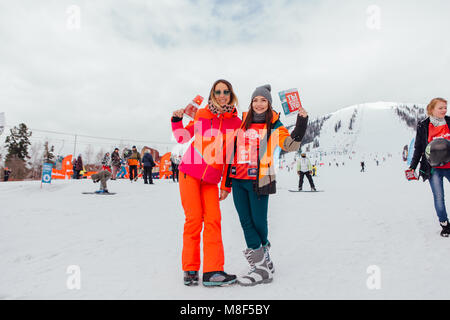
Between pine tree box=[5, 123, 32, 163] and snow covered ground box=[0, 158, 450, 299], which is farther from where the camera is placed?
pine tree box=[5, 123, 32, 163]

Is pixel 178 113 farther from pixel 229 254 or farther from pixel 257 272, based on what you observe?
pixel 229 254

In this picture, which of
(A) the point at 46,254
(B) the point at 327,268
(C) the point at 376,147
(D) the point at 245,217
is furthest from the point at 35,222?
(C) the point at 376,147

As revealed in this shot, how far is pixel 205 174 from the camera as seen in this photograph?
266 centimetres

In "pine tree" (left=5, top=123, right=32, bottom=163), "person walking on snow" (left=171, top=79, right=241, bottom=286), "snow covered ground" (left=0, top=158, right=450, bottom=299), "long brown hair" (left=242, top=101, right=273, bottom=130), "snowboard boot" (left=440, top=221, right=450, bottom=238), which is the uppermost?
"pine tree" (left=5, top=123, right=32, bottom=163)

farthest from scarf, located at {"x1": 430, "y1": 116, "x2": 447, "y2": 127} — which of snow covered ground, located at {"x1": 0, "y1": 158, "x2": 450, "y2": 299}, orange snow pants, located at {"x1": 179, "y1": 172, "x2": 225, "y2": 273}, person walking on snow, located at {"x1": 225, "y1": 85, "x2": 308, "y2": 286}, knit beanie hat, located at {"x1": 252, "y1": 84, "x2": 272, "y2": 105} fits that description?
orange snow pants, located at {"x1": 179, "y1": 172, "x2": 225, "y2": 273}

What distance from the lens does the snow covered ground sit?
2369 mm

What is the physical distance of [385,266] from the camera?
2.93 meters

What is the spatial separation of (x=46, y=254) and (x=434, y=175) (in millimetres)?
5025

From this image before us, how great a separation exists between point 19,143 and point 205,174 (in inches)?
2515

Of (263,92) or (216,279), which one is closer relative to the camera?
(216,279)

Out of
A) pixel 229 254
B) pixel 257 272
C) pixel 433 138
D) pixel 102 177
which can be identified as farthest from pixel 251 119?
pixel 102 177

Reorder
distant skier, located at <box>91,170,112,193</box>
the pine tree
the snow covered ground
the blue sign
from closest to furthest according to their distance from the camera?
the snow covered ground, distant skier, located at <box>91,170,112,193</box>, the blue sign, the pine tree

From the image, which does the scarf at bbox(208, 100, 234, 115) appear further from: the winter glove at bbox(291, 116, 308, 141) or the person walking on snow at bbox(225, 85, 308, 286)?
the winter glove at bbox(291, 116, 308, 141)
